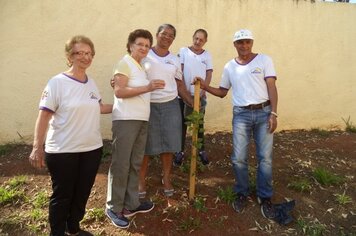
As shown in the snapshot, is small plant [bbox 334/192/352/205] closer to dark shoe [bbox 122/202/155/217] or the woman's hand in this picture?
dark shoe [bbox 122/202/155/217]

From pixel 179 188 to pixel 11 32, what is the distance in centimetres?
352

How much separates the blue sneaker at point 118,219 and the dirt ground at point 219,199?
0.06m

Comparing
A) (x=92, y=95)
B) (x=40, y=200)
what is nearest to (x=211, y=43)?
(x=92, y=95)

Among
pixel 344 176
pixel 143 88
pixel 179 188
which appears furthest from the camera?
pixel 344 176

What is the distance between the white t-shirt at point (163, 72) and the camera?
3.62 metres

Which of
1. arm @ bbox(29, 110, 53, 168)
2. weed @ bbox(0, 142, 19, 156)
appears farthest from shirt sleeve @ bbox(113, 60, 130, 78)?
weed @ bbox(0, 142, 19, 156)

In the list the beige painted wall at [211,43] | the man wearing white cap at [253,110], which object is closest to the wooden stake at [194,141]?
the man wearing white cap at [253,110]

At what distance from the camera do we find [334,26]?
23.5ft

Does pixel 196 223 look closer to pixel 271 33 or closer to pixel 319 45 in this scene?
pixel 271 33

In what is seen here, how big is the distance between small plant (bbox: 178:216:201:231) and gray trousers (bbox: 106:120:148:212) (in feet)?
1.79

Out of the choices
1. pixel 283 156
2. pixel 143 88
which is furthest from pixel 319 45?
pixel 143 88

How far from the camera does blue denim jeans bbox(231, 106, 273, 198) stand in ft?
12.5

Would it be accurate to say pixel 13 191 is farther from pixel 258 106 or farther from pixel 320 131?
pixel 320 131

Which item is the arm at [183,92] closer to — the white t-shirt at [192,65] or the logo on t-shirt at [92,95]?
the white t-shirt at [192,65]
